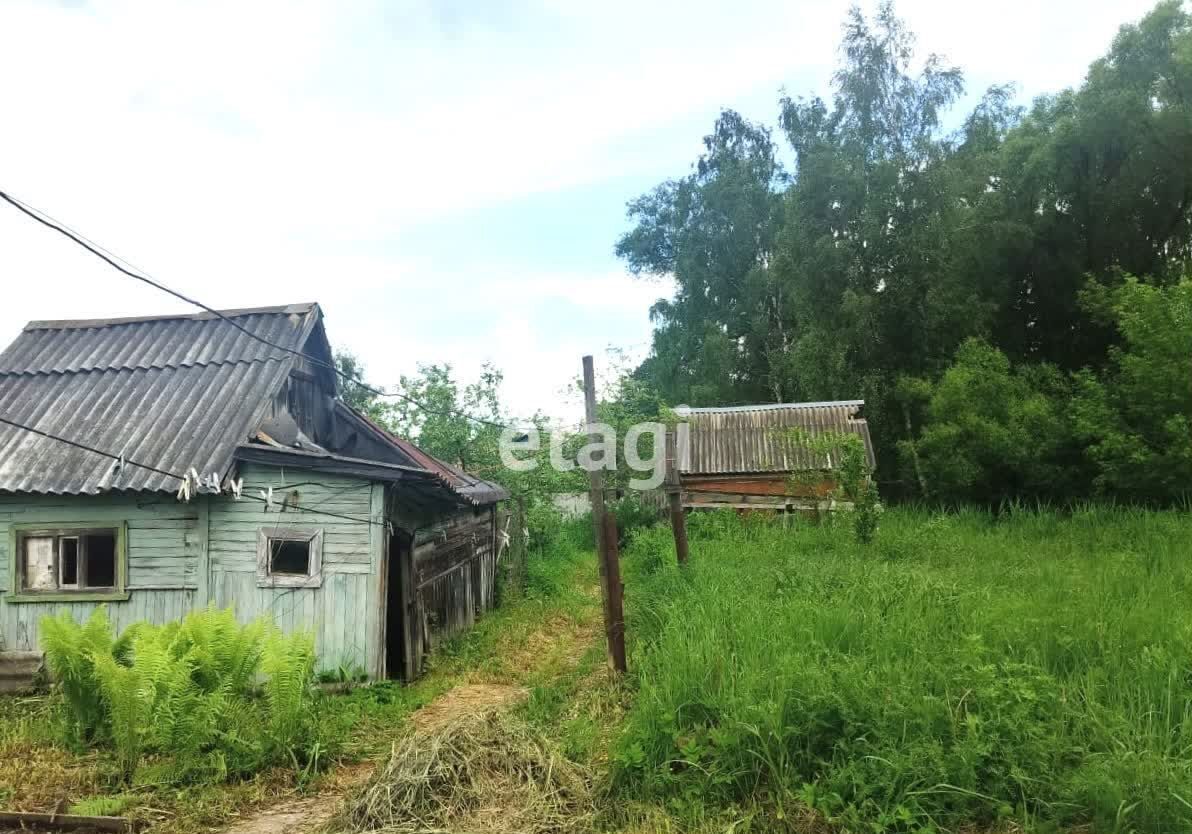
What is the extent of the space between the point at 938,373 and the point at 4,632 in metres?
21.9

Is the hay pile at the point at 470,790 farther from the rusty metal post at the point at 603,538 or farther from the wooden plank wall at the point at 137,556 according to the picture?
the wooden plank wall at the point at 137,556

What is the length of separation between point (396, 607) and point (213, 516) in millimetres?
2692

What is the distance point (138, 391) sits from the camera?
10594mm

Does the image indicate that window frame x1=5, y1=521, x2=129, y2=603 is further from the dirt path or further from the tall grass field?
the tall grass field

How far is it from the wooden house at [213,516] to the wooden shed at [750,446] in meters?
9.47

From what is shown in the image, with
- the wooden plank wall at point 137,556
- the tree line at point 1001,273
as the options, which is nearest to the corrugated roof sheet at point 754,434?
the tree line at point 1001,273

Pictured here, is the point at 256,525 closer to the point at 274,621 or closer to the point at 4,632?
the point at 274,621

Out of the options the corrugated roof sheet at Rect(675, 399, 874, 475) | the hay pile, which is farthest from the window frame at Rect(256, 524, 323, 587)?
the corrugated roof sheet at Rect(675, 399, 874, 475)

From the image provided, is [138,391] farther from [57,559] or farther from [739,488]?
[739,488]

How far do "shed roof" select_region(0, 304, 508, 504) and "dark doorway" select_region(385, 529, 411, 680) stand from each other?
893mm

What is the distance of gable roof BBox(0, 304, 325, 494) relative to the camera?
9.16 meters

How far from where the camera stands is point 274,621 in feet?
29.0

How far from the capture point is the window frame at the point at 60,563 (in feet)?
30.3

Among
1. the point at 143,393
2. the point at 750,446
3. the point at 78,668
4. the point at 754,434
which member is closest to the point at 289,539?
the point at 78,668
